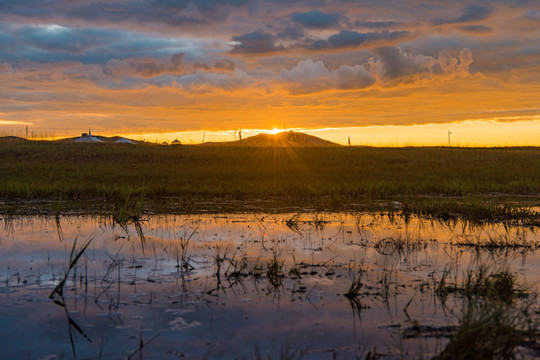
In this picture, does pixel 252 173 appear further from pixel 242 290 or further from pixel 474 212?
pixel 242 290

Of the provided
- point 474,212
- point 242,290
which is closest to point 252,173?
point 474,212

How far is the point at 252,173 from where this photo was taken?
94.4ft

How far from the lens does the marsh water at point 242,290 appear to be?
5.59 m

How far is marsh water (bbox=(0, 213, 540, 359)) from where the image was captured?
5.59 meters

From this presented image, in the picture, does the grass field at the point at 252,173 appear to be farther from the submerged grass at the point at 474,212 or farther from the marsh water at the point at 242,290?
the marsh water at the point at 242,290

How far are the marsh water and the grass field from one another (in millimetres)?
8332

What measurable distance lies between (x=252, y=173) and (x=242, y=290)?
21.4 meters

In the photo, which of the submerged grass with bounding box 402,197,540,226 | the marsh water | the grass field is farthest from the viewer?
the grass field

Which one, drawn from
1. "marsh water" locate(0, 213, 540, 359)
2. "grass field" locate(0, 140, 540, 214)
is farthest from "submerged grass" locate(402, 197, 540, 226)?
"grass field" locate(0, 140, 540, 214)

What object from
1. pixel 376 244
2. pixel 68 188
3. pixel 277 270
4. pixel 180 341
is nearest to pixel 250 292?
pixel 277 270

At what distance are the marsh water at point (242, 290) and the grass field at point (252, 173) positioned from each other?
833cm

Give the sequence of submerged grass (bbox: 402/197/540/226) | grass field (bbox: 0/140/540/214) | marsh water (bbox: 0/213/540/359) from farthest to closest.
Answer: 1. grass field (bbox: 0/140/540/214)
2. submerged grass (bbox: 402/197/540/226)
3. marsh water (bbox: 0/213/540/359)

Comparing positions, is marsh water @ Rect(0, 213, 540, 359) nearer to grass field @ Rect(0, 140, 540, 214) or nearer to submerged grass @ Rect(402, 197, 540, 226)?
submerged grass @ Rect(402, 197, 540, 226)

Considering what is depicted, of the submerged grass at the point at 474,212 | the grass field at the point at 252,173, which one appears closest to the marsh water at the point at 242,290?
the submerged grass at the point at 474,212
